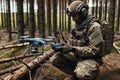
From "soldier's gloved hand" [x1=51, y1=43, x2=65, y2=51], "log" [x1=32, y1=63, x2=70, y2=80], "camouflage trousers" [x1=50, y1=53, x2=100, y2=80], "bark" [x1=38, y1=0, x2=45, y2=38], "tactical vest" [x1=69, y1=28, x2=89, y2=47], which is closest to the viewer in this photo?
"soldier's gloved hand" [x1=51, y1=43, x2=65, y2=51]

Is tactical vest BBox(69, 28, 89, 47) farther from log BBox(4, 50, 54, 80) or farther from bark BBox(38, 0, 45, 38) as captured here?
bark BBox(38, 0, 45, 38)

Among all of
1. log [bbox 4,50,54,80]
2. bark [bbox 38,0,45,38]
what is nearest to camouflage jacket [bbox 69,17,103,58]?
log [bbox 4,50,54,80]

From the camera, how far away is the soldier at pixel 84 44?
4551 millimetres

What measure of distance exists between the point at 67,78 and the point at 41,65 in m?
0.81

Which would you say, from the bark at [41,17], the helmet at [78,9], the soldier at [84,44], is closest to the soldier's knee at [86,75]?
the soldier at [84,44]

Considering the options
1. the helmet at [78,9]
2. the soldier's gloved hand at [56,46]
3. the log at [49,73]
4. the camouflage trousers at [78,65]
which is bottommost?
the log at [49,73]

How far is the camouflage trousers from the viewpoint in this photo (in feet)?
15.1

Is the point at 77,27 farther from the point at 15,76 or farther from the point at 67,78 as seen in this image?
the point at 15,76

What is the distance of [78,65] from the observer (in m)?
4.76

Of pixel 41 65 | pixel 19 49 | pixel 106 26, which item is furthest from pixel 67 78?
pixel 19 49

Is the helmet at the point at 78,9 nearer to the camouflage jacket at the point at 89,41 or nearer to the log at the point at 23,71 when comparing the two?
the camouflage jacket at the point at 89,41

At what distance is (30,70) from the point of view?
5.26 meters

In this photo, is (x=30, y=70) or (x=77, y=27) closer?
(x=77, y=27)

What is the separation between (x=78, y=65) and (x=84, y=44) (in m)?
0.43
